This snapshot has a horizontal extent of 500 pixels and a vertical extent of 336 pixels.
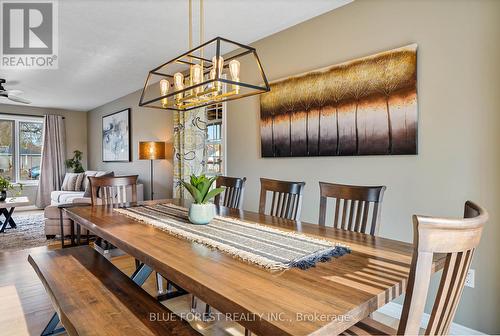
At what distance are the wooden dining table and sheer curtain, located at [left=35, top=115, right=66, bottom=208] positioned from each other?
6.97 m

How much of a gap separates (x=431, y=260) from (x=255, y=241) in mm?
862

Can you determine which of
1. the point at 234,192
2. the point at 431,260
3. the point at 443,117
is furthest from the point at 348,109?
the point at 431,260

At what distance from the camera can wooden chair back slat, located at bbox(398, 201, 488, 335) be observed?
719 millimetres

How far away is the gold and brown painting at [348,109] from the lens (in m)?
2.26

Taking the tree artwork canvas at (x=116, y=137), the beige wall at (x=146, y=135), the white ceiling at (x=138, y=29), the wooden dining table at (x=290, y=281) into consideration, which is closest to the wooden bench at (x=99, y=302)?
the wooden dining table at (x=290, y=281)

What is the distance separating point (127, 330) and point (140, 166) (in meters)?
4.89

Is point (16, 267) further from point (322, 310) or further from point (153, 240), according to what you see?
point (322, 310)

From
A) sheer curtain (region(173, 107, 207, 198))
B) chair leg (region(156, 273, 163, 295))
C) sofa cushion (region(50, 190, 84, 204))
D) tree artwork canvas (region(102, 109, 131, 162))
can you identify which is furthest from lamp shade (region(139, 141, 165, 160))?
chair leg (region(156, 273, 163, 295))

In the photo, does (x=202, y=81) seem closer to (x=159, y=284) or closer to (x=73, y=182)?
(x=159, y=284)

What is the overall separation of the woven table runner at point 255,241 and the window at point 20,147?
22.6 ft

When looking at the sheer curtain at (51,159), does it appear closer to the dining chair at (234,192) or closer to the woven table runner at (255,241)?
the dining chair at (234,192)

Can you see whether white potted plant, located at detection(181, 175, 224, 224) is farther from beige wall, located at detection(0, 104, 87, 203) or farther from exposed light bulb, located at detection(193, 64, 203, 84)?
beige wall, located at detection(0, 104, 87, 203)

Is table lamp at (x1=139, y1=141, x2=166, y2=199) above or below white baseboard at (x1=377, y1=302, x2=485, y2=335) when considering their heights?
above

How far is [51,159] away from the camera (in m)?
7.41
